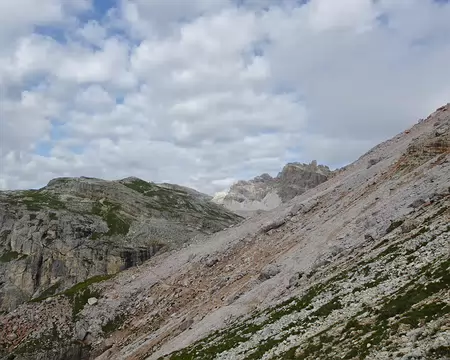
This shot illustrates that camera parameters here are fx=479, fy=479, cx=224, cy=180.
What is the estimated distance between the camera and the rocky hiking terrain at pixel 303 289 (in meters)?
28.3

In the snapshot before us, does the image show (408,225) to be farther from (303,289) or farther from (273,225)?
(273,225)

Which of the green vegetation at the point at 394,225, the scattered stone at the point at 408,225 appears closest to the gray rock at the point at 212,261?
the green vegetation at the point at 394,225

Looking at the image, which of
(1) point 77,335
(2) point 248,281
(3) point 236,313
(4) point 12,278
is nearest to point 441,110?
(2) point 248,281

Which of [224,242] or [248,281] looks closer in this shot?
[248,281]

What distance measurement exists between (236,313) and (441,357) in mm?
36216

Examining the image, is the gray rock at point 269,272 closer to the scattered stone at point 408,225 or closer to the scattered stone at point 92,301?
the scattered stone at point 408,225

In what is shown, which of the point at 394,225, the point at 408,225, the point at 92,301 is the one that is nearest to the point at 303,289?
the point at 408,225

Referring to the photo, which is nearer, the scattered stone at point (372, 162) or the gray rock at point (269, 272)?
the gray rock at point (269, 272)

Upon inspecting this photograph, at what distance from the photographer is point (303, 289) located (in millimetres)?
47031

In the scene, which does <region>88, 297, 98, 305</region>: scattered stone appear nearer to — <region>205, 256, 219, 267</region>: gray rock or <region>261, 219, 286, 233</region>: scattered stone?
<region>205, 256, 219, 267</region>: gray rock

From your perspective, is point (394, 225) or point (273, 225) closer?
point (394, 225)

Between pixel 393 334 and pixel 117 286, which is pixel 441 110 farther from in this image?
pixel 393 334

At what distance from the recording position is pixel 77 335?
82938 mm

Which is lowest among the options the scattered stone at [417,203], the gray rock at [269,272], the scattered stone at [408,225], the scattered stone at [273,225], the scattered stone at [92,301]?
the scattered stone at [408,225]
